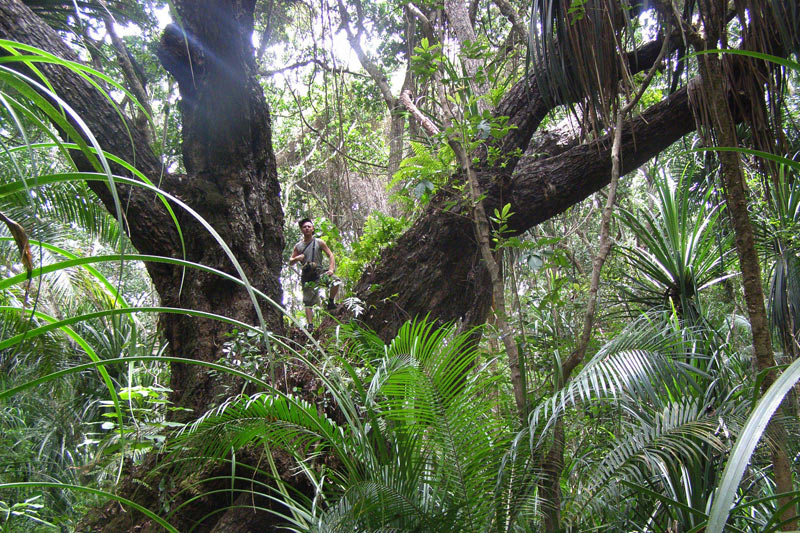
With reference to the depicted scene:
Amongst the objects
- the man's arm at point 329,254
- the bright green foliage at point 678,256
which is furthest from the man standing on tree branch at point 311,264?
the bright green foliage at point 678,256

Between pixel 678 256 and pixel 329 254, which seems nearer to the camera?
pixel 678 256

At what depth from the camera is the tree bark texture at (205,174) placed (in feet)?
9.30

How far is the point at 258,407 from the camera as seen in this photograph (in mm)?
1687

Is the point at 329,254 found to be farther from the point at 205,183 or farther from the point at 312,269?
the point at 205,183

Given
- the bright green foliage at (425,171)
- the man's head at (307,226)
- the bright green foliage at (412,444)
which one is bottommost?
the bright green foliage at (412,444)

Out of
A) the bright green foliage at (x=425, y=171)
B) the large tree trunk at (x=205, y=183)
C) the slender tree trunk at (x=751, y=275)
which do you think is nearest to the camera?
the slender tree trunk at (x=751, y=275)

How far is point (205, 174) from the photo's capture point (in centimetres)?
345

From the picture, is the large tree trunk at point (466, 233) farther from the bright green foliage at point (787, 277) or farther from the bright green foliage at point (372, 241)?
the bright green foliage at point (787, 277)

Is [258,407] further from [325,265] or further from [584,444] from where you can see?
[325,265]

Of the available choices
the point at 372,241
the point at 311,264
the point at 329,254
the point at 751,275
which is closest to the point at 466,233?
the point at 372,241

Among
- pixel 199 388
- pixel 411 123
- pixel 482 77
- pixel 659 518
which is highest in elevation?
pixel 411 123

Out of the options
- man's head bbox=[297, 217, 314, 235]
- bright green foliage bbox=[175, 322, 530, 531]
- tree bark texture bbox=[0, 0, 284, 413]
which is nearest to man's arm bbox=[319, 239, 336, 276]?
man's head bbox=[297, 217, 314, 235]

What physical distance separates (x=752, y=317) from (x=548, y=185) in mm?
2342

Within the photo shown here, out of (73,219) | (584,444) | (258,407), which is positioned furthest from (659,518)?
(73,219)
